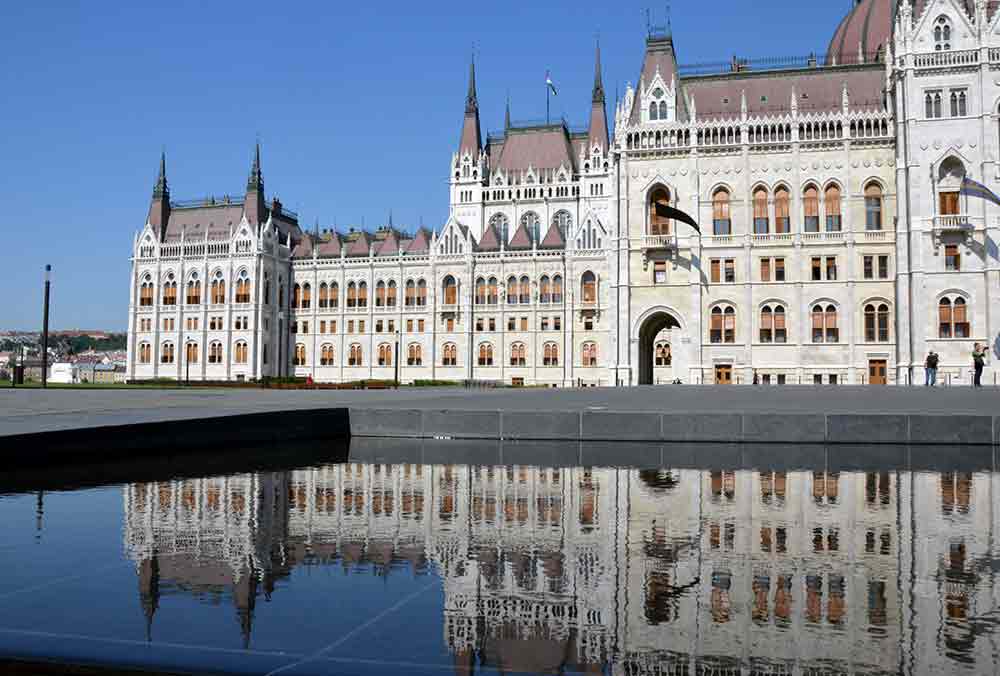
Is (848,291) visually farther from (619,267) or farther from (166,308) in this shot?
(166,308)

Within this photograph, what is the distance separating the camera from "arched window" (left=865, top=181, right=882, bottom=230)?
168 ft

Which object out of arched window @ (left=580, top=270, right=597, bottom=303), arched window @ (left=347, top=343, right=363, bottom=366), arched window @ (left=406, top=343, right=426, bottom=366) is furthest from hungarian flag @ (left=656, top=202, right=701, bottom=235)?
arched window @ (left=347, top=343, right=363, bottom=366)

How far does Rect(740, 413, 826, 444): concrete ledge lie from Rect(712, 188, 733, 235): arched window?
132 feet

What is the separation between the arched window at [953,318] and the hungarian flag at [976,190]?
5.86 m

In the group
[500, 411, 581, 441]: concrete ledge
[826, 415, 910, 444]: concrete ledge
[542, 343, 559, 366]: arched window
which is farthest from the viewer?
[542, 343, 559, 366]: arched window

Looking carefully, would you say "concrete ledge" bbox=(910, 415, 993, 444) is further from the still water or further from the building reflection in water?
the still water

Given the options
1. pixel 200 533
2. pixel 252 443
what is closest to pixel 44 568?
pixel 200 533

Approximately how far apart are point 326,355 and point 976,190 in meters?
58.2

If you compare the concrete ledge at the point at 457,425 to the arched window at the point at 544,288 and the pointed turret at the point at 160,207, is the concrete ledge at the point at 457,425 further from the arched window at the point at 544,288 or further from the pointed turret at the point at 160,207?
the pointed turret at the point at 160,207

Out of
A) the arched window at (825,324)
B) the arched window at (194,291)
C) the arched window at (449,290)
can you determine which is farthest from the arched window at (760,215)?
the arched window at (194,291)

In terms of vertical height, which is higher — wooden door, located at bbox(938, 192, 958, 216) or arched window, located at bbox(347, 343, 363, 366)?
wooden door, located at bbox(938, 192, 958, 216)

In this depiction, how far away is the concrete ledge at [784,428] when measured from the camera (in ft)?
47.0

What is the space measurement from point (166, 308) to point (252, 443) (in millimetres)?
79593

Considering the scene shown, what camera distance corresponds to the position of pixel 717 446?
14305 millimetres
